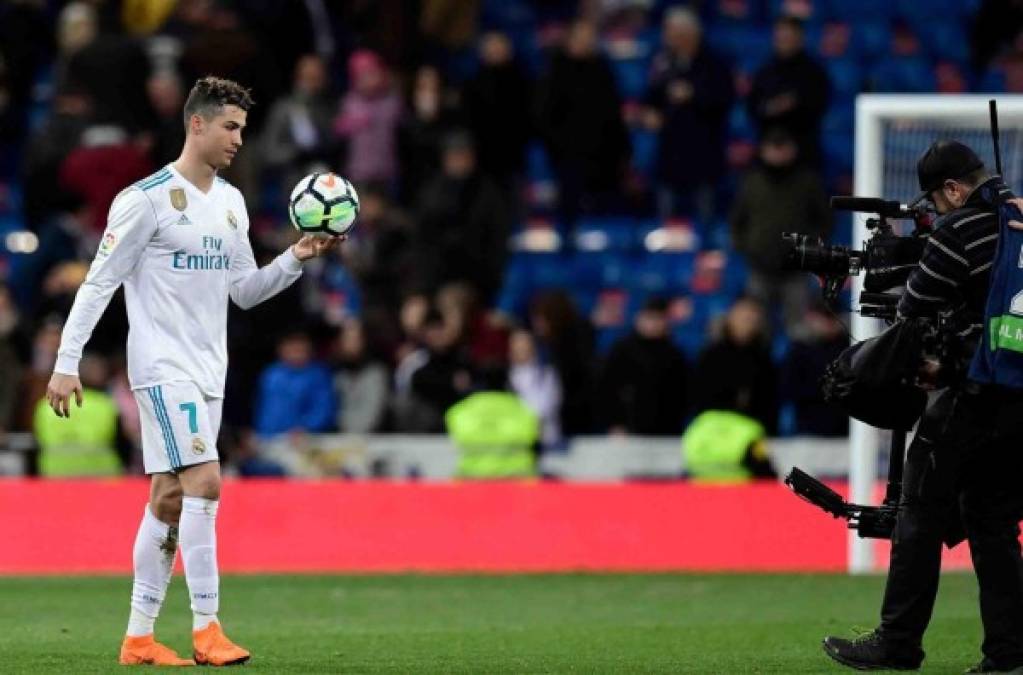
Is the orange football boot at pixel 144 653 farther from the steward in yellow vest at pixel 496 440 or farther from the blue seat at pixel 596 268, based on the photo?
the blue seat at pixel 596 268

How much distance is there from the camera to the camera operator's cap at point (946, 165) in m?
9.45

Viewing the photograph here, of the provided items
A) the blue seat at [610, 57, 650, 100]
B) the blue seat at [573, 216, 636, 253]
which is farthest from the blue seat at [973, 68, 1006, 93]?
the blue seat at [573, 216, 636, 253]

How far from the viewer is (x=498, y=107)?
20344mm

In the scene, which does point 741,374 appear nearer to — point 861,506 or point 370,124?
point 370,124

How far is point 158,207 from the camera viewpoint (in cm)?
981

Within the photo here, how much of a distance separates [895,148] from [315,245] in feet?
23.8

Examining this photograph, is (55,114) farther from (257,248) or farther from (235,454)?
(235,454)

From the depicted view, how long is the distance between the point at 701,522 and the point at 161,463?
7354 mm

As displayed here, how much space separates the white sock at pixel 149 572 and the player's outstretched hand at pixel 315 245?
130 cm

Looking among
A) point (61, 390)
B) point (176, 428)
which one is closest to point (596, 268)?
point (176, 428)

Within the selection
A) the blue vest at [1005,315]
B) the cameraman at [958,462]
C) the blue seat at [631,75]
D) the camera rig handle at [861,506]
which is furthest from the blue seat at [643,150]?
the blue vest at [1005,315]

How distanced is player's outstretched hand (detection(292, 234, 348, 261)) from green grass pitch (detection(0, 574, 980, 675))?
1.79m

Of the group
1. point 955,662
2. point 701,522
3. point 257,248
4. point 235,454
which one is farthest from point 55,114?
point 955,662

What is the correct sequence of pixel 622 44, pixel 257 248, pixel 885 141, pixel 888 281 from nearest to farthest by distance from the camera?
pixel 888 281, pixel 885 141, pixel 257 248, pixel 622 44
